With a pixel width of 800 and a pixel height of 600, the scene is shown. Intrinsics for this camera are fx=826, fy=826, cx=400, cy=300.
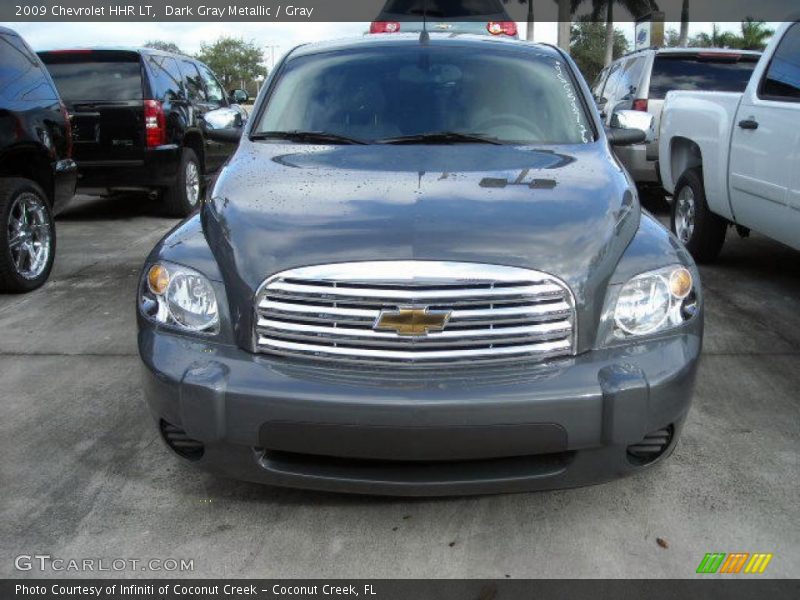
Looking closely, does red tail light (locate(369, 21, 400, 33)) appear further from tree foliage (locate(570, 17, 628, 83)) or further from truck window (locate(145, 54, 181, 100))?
tree foliage (locate(570, 17, 628, 83))

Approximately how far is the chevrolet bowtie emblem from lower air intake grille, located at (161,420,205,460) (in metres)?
0.74

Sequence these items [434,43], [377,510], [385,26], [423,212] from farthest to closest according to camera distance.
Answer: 1. [385,26]
2. [434,43]
3. [377,510]
4. [423,212]

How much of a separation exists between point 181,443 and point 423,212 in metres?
1.12

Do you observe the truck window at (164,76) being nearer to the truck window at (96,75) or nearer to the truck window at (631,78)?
the truck window at (96,75)

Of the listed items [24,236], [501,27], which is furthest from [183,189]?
[501,27]

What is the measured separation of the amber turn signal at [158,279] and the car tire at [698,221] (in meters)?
4.66

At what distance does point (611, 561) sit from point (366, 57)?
2685 mm

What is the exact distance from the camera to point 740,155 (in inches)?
222

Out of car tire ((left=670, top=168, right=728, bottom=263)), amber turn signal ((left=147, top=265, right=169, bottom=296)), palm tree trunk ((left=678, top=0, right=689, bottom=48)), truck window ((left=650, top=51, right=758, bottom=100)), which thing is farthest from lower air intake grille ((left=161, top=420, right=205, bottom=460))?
palm tree trunk ((left=678, top=0, right=689, bottom=48))

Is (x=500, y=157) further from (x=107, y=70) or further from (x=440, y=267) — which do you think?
(x=107, y=70)

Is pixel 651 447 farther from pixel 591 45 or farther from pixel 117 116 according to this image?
pixel 591 45

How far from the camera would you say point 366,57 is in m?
4.15

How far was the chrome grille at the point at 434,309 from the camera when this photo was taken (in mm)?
2555

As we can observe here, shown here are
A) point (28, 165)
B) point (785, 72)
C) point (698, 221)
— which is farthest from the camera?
point (698, 221)
